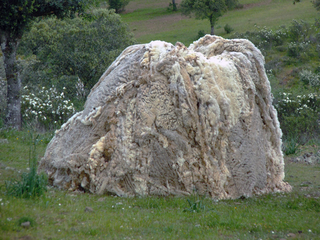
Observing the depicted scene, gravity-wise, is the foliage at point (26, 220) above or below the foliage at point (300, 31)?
above

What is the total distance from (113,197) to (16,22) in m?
8.98

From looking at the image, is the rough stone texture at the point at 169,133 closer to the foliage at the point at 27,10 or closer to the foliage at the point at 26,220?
the foliage at the point at 26,220

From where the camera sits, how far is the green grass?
4.65 meters

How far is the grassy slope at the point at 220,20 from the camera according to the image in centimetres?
4062

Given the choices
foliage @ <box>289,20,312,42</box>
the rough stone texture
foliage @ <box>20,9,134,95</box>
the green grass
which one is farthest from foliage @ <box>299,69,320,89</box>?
the green grass

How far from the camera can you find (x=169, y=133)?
662 centimetres

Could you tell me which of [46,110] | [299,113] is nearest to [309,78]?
[299,113]

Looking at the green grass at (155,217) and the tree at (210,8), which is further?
the tree at (210,8)

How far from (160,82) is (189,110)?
81 centimetres

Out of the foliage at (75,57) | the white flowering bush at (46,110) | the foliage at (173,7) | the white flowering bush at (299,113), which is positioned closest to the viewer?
the white flowering bush at (46,110)

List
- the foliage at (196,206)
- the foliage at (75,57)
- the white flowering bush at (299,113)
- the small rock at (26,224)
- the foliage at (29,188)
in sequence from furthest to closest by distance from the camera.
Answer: the foliage at (75,57) → the white flowering bush at (299,113) → the foliage at (196,206) → the foliage at (29,188) → the small rock at (26,224)

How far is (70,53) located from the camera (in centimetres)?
2100

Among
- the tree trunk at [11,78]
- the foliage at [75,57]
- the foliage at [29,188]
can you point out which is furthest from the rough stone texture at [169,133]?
the foliage at [75,57]

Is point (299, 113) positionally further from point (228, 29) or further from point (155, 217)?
point (228, 29)
